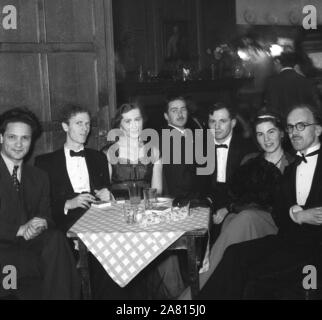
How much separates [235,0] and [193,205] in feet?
27.4

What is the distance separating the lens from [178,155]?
459 cm

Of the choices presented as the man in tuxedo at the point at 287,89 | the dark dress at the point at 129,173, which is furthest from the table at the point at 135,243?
the man in tuxedo at the point at 287,89

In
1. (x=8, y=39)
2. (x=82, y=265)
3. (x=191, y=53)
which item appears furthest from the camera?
(x=191, y=53)

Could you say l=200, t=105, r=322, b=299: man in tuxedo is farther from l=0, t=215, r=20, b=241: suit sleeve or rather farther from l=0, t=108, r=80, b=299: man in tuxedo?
l=0, t=215, r=20, b=241: suit sleeve

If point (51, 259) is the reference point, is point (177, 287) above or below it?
below

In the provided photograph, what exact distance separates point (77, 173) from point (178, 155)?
863mm

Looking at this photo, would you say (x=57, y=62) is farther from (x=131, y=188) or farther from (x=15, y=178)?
(x=131, y=188)

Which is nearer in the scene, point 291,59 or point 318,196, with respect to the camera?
point 318,196

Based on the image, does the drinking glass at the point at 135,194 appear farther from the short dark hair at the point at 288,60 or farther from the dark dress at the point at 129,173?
the short dark hair at the point at 288,60

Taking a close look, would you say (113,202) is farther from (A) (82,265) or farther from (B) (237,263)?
(B) (237,263)

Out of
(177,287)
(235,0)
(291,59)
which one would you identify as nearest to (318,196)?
(177,287)

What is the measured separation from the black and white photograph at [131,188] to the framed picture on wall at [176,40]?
4.09 meters

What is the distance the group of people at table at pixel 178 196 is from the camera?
3.34 meters
